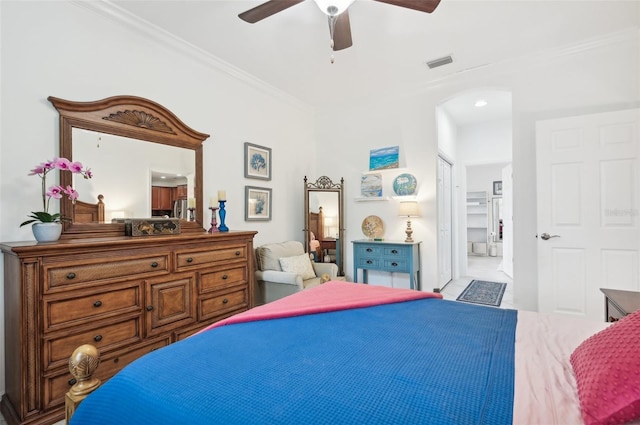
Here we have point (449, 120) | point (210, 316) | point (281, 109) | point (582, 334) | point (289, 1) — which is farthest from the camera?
point (449, 120)

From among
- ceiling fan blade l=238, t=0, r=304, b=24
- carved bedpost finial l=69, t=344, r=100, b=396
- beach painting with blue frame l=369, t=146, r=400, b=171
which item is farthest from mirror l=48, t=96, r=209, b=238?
beach painting with blue frame l=369, t=146, r=400, b=171

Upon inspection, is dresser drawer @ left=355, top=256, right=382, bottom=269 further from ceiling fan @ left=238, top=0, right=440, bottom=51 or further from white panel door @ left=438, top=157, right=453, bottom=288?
ceiling fan @ left=238, top=0, right=440, bottom=51

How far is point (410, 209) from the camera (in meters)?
3.85

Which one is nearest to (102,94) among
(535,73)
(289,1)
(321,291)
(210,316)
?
(289,1)

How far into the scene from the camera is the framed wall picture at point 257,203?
11.8 ft

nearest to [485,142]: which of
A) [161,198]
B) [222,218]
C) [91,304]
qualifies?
[222,218]

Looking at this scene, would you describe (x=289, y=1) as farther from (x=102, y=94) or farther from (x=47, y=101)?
(x=47, y=101)

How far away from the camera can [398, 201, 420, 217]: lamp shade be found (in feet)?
12.6

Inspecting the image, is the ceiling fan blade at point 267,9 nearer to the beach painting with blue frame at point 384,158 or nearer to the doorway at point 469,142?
the beach painting with blue frame at point 384,158

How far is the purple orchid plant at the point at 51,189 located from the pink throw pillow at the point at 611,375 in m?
2.59

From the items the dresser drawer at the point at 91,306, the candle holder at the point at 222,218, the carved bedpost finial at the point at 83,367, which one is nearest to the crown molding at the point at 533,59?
the candle holder at the point at 222,218

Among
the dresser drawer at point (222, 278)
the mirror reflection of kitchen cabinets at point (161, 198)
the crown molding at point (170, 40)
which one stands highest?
the crown molding at point (170, 40)

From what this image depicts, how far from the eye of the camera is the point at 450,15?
8.30 ft

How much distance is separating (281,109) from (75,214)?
2.68m
